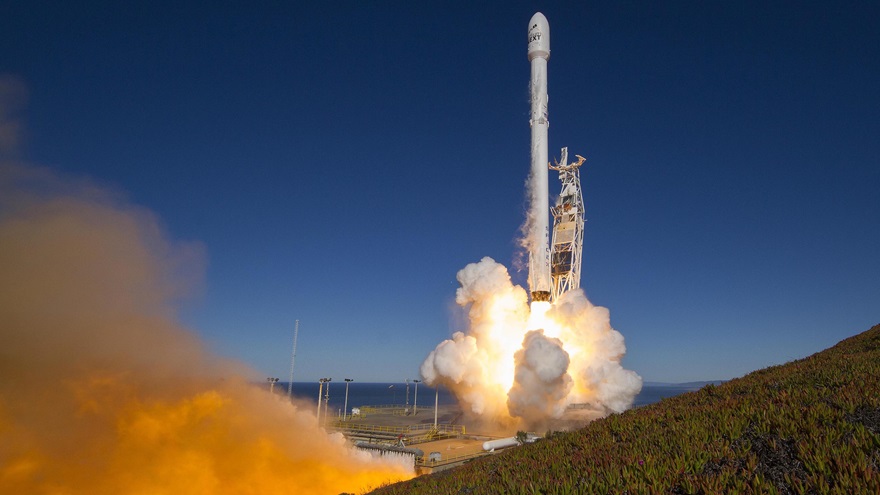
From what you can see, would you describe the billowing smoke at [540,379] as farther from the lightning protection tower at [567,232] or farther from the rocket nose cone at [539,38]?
the rocket nose cone at [539,38]

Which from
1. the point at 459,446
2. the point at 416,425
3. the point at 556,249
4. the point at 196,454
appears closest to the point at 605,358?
the point at 556,249

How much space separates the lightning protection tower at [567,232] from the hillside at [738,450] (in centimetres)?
4273

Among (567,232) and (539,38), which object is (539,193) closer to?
(567,232)

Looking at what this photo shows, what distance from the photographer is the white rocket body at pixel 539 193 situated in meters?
52.3

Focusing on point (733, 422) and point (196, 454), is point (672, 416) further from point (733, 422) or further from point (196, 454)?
point (196, 454)

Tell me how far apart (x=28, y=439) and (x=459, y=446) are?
3173cm

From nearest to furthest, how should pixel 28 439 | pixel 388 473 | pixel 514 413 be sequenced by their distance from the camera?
pixel 28 439 < pixel 388 473 < pixel 514 413

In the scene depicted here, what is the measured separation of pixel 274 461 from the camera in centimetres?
3148

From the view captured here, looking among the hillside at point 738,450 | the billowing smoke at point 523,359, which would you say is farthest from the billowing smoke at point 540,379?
the hillside at point 738,450

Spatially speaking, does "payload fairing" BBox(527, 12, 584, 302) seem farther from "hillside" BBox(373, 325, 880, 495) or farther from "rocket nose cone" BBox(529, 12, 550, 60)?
"hillside" BBox(373, 325, 880, 495)

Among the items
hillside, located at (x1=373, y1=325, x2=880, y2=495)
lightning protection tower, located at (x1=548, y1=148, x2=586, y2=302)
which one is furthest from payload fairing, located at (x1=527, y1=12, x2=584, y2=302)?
hillside, located at (x1=373, y1=325, x2=880, y2=495)

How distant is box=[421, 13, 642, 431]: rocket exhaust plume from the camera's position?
163 ft

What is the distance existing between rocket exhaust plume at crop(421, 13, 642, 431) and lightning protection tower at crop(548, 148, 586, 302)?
3.75 metres

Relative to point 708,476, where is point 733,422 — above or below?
above
